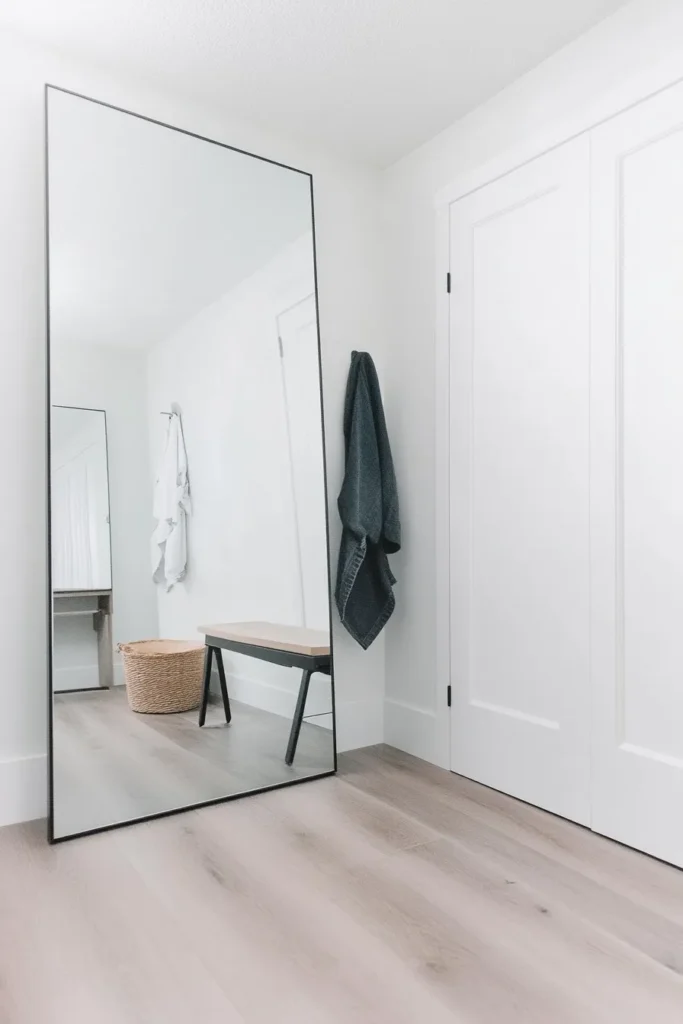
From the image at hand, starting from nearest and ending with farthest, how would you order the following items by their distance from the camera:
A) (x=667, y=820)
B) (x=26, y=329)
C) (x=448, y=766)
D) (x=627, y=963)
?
1. (x=627, y=963)
2. (x=667, y=820)
3. (x=26, y=329)
4. (x=448, y=766)

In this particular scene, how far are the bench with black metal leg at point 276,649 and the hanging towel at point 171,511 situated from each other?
0.23m

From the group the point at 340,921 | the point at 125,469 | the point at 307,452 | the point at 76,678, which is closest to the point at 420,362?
the point at 307,452

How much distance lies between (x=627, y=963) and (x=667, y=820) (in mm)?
548

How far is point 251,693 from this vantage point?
2.47 m

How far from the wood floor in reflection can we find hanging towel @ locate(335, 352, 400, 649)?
500mm

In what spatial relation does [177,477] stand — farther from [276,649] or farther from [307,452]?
[276,649]

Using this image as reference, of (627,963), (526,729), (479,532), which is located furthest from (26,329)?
(627,963)

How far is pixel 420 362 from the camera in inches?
113

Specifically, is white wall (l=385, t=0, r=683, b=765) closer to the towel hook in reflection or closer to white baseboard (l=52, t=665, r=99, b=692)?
the towel hook in reflection

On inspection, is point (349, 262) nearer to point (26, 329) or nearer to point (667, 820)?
point (26, 329)

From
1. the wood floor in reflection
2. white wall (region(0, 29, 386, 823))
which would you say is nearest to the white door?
the wood floor in reflection

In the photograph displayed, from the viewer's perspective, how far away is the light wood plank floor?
1.38 m

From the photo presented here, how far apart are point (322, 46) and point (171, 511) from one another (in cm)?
148

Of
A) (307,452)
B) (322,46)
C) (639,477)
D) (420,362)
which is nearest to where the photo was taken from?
(639,477)
